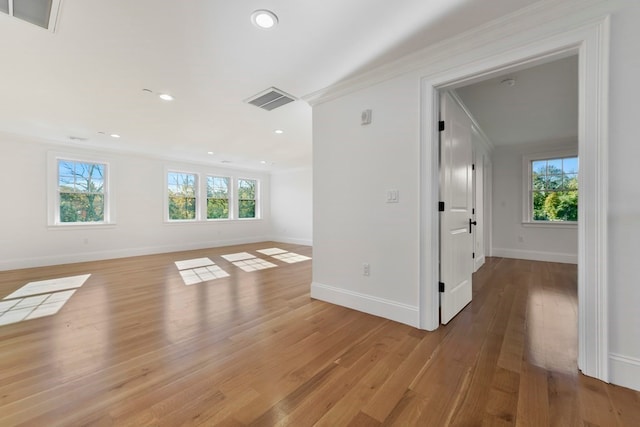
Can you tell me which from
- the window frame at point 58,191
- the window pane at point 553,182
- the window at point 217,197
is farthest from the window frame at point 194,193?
the window pane at point 553,182

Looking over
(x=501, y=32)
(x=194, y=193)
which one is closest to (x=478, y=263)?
(x=501, y=32)

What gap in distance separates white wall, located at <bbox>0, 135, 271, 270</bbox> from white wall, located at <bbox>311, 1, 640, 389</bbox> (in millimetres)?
5330

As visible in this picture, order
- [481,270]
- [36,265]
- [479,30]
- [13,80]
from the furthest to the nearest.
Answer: [36,265]
[481,270]
[13,80]
[479,30]

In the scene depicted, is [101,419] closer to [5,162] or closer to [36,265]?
[36,265]

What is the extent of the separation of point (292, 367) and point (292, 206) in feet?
22.4

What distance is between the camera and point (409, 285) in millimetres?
2369

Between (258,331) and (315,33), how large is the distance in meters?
2.52

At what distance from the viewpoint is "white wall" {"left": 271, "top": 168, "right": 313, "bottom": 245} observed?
8016 mm

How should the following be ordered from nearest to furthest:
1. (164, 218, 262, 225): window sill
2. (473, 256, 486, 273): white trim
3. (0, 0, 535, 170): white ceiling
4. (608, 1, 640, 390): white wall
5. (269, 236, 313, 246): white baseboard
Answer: (608, 1, 640, 390): white wall → (0, 0, 535, 170): white ceiling → (473, 256, 486, 273): white trim → (164, 218, 262, 225): window sill → (269, 236, 313, 246): white baseboard

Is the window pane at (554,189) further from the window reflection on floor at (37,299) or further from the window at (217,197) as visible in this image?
the window reflection on floor at (37,299)

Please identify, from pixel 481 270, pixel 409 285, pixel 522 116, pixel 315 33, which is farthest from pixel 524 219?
pixel 315 33

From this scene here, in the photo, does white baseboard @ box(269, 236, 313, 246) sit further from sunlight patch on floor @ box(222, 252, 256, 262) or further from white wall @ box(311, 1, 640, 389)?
white wall @ box(311, 1, 640, 389)

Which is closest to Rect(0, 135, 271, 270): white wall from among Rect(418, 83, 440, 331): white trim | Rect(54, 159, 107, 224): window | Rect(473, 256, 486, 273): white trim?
Rect(54, 159, 107, 224): window

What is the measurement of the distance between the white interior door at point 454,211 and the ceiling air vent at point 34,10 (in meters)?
3.03
